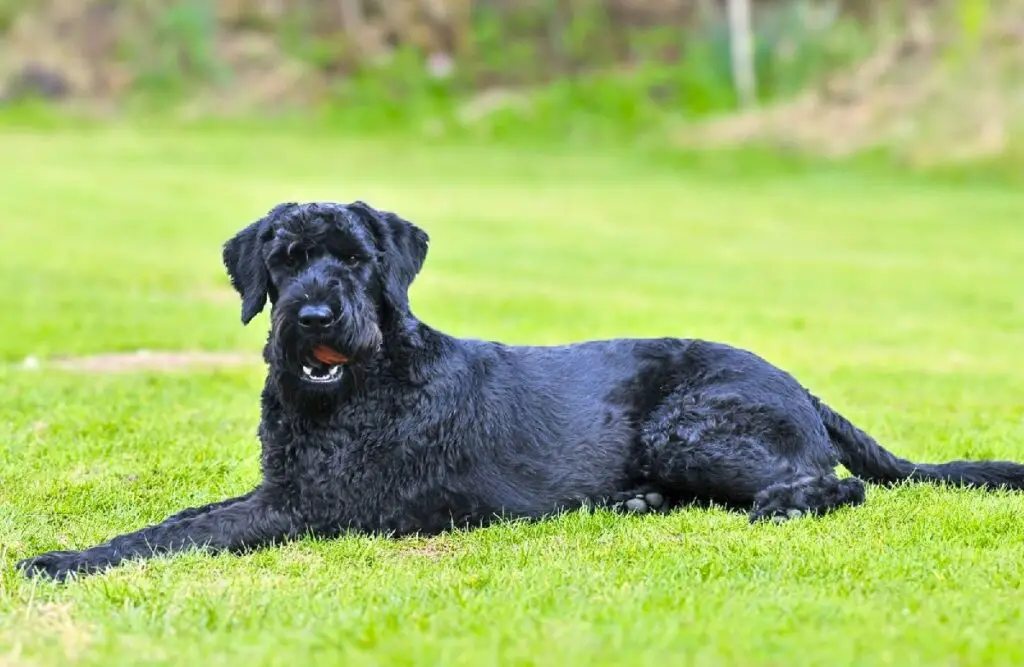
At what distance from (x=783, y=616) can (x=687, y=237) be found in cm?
1982

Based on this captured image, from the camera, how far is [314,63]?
41719 millimetres

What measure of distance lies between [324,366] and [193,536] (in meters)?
0.99

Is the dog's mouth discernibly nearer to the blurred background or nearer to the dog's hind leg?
the dog's hind leg

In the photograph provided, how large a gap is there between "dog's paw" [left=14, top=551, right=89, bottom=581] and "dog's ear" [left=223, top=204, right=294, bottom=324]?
1.41m

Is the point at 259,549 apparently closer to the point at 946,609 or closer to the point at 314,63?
the point at 946,609

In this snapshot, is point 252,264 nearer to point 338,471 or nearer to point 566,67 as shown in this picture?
point 338,471

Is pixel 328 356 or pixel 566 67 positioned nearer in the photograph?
pixel 328 356

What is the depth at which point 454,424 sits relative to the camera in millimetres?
6875

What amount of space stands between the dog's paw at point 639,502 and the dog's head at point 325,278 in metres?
1.46

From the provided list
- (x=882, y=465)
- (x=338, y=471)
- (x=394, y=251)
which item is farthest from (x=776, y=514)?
(x=394, y=251)

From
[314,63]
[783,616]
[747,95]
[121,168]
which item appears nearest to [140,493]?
[783,616]

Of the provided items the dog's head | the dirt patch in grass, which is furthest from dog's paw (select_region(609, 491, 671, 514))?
the dirt patch in grass

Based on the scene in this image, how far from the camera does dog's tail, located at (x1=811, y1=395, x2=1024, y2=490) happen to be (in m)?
7.36

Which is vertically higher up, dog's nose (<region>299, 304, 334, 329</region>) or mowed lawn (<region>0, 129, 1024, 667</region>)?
dog's nose (<region>299, 304, 334, 329</region>)
